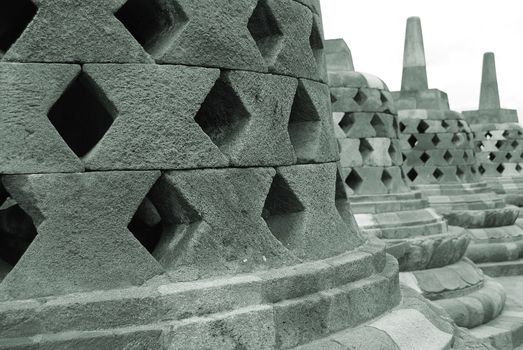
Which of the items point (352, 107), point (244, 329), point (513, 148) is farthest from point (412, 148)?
→ point (244, 329)

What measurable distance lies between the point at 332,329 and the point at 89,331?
90 cm

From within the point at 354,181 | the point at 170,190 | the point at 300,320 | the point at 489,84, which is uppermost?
the point at 170,190

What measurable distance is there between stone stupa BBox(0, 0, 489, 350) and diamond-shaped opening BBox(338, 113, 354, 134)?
4.27 metres

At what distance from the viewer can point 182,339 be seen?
7.58 feet

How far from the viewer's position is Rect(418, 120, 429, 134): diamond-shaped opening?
9.73 m

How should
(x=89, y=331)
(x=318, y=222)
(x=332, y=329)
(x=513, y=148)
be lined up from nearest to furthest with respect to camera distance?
(x=89, y=331)
(x=332, y=329)
(x=318, y=222)
(x=513, y=148)

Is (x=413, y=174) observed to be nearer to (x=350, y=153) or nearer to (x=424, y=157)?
(x=424, y=157)

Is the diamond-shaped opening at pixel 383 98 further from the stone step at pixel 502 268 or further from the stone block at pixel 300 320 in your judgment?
the stone block at pixel 300 320

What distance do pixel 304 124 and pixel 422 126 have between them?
692cm

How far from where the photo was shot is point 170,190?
2.48 meters

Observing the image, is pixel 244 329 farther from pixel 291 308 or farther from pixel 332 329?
pixel 332 329

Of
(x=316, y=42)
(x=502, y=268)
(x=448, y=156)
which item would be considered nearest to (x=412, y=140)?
(x=448, y=156)

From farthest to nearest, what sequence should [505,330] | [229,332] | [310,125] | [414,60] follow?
[414,60], [505,330], [310,125], [229,332]

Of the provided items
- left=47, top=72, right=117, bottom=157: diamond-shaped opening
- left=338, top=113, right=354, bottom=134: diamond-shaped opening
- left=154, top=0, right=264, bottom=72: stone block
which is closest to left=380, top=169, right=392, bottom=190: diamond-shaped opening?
left=338, top=113, right=354, bottom=134: diamond-shaped opening
